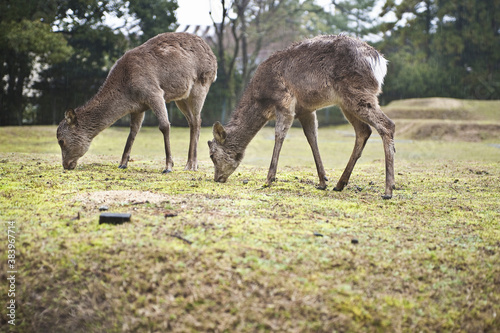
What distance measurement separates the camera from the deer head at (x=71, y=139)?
7.32 meters

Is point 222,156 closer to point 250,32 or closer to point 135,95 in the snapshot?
point 135,95

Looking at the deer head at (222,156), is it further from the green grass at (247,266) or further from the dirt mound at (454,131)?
the dirt mound at (454,131)

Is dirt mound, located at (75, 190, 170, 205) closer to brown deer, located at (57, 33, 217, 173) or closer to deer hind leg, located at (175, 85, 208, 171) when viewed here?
brown deer, located at (57, 33, 217, 173)

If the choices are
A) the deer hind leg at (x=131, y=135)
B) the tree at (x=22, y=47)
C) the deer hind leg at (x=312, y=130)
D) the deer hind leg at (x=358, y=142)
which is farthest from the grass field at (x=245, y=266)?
the tree at (x=22, y=47)

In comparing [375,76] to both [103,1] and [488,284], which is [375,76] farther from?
[103,1]

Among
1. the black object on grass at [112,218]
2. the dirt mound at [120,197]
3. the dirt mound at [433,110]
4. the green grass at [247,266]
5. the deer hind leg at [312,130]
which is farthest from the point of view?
the dirt mound at [433,110]

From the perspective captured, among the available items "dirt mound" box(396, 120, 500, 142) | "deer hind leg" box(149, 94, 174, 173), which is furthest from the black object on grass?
"dirt mound" box(396, 120, 500, 142)

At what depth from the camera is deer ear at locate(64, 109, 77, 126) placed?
287 inches

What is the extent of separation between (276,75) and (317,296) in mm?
3836

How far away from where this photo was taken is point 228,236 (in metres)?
3.35

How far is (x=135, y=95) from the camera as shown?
7387 mm

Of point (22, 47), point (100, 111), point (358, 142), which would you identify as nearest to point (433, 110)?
point (22, 47)

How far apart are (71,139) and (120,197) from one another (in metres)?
3.25

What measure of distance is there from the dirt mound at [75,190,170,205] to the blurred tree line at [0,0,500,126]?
14552 mm
